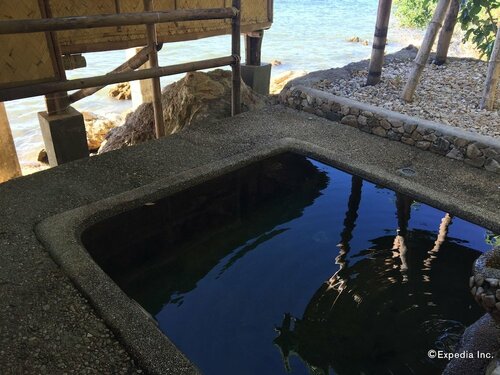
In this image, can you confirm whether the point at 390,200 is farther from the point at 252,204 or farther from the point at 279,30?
the point at 279,30

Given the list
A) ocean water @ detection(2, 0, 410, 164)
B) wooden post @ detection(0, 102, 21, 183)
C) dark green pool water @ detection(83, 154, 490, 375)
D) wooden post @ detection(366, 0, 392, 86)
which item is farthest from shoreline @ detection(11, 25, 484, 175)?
wooden post @ detection(366, 0, 392, 86)

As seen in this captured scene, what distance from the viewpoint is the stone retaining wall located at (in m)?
3.92

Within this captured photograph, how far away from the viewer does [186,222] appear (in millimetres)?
3344

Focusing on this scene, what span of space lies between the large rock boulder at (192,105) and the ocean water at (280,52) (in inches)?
129

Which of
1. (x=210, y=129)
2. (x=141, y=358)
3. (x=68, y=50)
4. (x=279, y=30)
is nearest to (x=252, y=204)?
(x=210, y=129)

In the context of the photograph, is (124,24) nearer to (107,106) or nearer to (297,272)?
(297,272)

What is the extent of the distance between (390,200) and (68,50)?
3.70 m

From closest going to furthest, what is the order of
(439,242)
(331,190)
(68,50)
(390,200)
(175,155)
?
(439,242), (390,200), (331,190), (175,155), (68,50)

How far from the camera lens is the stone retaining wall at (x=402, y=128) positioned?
3.92 m

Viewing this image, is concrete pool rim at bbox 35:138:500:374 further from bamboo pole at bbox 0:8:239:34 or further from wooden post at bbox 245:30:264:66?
wooden post at bbox 245:30:264:66

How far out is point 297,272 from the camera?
2.87 meters

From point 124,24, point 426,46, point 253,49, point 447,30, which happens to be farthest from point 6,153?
point 447,30

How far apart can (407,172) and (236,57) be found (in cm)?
248

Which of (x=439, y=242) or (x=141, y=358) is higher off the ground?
(x=141, y=358)
